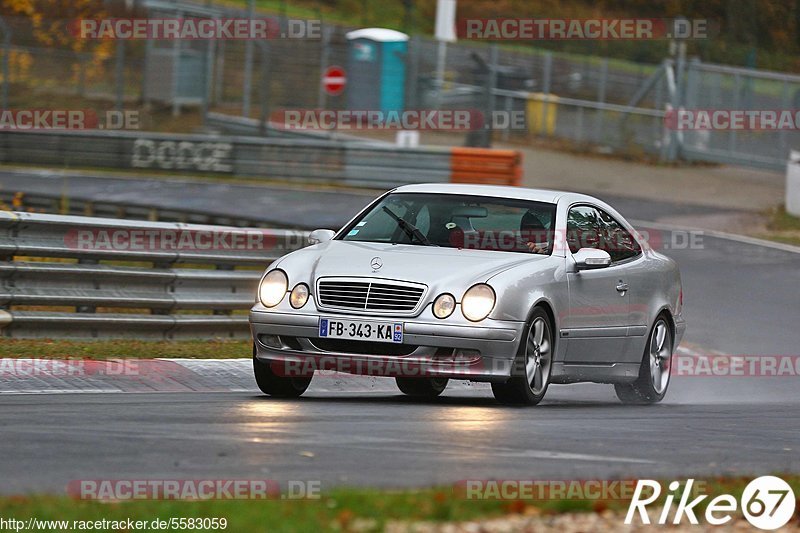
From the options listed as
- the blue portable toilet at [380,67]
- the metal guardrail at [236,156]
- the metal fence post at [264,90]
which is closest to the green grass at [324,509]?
the metal guardrail at [236,156]

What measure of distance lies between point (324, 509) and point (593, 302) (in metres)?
5.13

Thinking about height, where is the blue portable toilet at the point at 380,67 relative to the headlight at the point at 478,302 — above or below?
above

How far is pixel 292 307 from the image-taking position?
31.2 feet

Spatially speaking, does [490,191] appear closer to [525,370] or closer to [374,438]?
[525,370]

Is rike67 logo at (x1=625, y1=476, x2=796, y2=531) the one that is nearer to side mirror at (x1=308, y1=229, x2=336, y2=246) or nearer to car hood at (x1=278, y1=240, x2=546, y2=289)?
car hood at (x1=278, y1=240, x2=546, y2=289)

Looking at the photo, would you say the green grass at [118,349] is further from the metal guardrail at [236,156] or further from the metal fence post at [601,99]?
the metal fence post at [601,99]

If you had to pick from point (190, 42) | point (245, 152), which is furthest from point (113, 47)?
point (245, 152)

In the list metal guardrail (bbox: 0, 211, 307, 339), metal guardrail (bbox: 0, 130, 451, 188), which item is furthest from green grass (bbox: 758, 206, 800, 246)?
metal guardrail (bbox: 0, 211, 307, 339)

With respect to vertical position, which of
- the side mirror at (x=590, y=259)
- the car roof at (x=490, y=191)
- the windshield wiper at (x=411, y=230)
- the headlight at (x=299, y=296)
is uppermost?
the car roof at (x=490, y=191)

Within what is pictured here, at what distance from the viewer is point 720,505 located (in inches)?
247

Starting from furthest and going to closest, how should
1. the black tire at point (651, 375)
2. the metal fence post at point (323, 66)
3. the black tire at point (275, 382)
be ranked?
1. the metal fence post at point (323, 66)
2. the black tire at point (651, 375)
3. the black tire at point (275, 382)

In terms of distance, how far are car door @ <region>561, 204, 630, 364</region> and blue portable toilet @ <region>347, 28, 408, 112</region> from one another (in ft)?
89.8

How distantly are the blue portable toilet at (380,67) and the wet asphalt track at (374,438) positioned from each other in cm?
2698

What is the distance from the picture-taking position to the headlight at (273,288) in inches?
378
